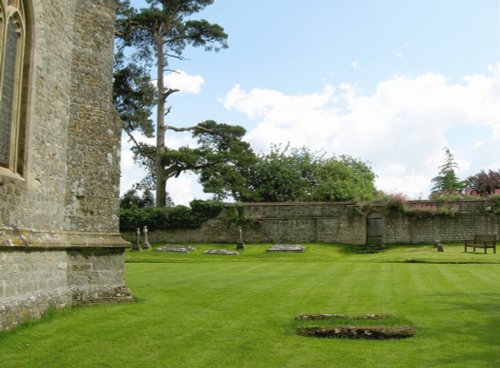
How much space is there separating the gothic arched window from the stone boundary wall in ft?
86.8

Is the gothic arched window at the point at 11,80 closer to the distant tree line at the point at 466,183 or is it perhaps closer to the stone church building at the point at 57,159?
the stone church building at the point at 57,159

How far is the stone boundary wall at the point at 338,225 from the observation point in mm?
31797

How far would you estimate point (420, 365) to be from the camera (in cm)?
584

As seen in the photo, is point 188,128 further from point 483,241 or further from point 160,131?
point 483,241

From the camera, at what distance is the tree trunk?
37.1m

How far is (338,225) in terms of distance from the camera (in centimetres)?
3366

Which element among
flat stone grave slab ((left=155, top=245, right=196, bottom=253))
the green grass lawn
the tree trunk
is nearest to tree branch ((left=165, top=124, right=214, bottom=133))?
the tree trunk

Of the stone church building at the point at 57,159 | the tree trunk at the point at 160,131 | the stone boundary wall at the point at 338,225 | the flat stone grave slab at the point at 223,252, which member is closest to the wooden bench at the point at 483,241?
the stone boundary wall at the point at 338,225

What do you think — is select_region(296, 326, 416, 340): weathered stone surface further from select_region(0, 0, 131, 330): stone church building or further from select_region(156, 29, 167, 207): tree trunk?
select_region(156, 29, 167, 207): tree trunk

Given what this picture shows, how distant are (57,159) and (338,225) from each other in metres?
25.8

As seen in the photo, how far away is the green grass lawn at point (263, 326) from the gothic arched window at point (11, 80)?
2.80 metres

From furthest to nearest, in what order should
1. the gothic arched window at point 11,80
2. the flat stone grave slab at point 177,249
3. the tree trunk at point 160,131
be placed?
the tree trunk at point 160,131, the flat stone grave slab at point 177,249, the gothic arched window at point 11,80

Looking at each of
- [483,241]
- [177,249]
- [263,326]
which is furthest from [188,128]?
[263,326]

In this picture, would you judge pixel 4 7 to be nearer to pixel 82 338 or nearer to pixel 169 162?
pixel 82 338
